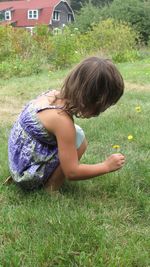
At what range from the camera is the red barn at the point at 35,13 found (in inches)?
1571

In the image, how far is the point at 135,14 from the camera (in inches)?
1083

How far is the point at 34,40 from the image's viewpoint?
1223 centimetres

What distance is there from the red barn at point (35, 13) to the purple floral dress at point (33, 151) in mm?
37601

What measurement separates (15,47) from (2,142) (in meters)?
8.35

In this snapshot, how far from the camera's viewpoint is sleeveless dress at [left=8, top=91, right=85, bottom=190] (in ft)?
8.26

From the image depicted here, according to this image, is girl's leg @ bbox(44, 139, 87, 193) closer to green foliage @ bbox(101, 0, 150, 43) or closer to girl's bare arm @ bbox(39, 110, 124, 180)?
girl's bare arm @ bbox(39, 110, 124, 180)

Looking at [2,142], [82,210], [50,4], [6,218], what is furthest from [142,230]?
[50,4]

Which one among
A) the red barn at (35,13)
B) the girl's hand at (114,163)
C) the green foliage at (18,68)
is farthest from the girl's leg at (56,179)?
the red barn at (35,13)

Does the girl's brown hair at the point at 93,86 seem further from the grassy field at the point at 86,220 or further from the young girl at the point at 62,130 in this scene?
the grassy field at the point at 86,220

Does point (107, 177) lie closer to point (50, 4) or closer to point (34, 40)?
point (34, 40)

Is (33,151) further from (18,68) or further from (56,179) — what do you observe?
(18,68)

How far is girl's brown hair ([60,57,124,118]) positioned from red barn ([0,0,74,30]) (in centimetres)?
3779

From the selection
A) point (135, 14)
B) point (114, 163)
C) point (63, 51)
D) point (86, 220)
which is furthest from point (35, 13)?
point (86, 220)

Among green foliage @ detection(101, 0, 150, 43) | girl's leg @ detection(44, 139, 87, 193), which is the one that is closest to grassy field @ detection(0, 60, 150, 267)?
girl's leg @ detection(44, 139, 87, 193)
